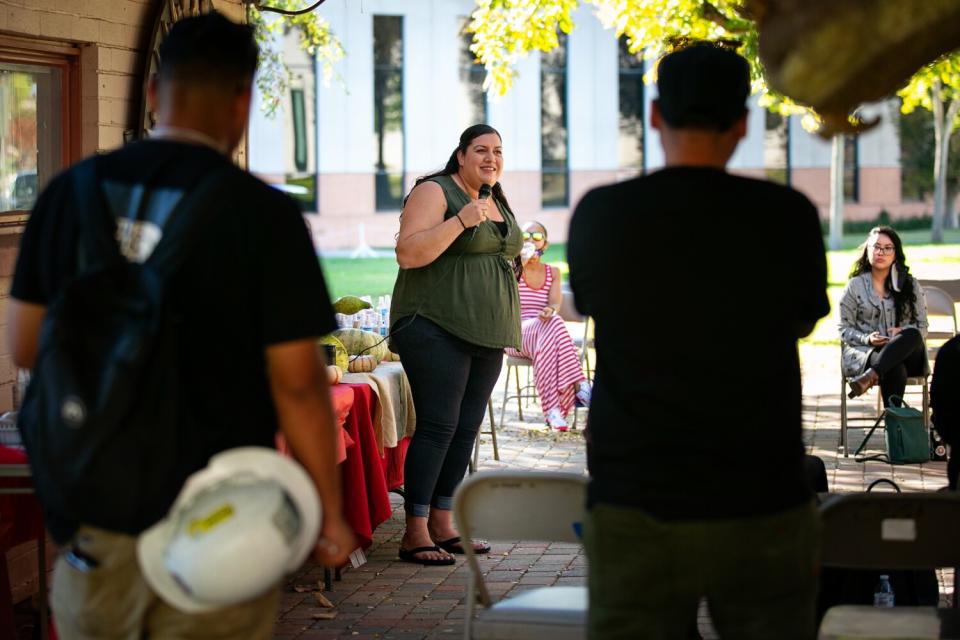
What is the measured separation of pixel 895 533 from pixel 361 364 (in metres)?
3.50

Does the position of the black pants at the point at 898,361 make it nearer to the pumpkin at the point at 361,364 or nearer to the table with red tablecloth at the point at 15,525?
the pumpkin at the point at 361,364

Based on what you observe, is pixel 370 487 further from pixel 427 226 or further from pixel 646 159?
pixel 646 159

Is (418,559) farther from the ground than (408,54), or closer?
closer

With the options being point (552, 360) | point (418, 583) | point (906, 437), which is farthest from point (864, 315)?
point (418, 583)

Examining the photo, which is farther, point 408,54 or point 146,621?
point 408,54

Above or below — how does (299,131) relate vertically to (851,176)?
above

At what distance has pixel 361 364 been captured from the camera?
658cm

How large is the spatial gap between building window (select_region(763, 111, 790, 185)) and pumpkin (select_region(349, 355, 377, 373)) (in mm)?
32238

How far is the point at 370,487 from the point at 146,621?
3774 millimetres

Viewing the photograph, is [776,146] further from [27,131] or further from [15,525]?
[15,525]

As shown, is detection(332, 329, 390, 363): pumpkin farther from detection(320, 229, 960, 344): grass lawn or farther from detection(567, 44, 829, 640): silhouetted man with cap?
detection(320, 229, 960, 344): grass lawn

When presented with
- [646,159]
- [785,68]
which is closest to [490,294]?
[785,68]

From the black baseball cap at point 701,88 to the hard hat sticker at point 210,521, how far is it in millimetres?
1144

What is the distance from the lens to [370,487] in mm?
6203
